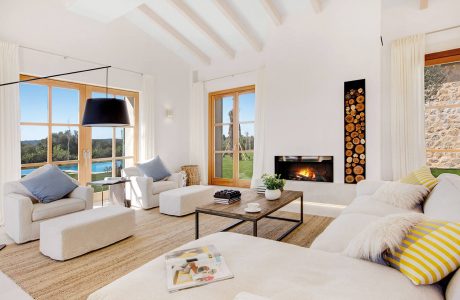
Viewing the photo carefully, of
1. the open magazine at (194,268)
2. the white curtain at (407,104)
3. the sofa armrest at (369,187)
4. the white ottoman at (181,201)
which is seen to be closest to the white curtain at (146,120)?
the white ottoman at (181,201)

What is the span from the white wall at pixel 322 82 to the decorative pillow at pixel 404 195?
171cm

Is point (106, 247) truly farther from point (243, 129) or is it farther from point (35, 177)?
point (243, 129)

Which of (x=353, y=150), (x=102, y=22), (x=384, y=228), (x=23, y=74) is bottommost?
(x=384, y=228)

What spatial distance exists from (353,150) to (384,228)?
3.36 metres

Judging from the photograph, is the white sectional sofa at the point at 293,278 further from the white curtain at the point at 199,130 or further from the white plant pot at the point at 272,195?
the white curtain at the point at 199,130

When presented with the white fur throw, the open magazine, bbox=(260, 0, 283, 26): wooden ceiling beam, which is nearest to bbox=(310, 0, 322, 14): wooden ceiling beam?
bbox=(260, 0, 283, 26): wooden ceiling beam

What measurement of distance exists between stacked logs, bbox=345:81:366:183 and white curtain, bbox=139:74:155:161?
3851mm

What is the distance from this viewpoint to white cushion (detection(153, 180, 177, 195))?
185 inches

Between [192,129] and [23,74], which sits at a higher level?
[23,74]

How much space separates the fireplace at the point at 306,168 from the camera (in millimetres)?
4695

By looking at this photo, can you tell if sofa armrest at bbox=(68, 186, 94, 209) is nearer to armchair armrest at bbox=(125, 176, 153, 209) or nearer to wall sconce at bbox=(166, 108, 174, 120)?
armchair armrest at bbox=(125, 176, 153, 209)

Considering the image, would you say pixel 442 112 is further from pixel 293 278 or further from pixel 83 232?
pixel 83 232

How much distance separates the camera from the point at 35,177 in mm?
3418

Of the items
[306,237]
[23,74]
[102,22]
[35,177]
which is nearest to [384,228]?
[306,237]
